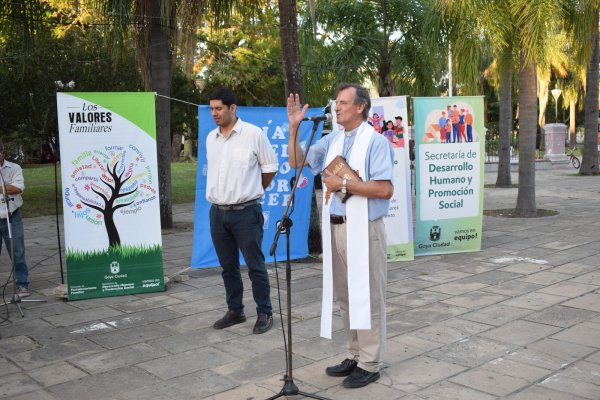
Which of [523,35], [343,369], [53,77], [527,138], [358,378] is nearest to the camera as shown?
[358,378]

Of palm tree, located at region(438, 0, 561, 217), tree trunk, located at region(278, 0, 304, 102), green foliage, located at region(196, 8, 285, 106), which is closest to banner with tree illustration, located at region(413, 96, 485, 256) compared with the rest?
tree trunk, located at region(278, 0, 304, 102)

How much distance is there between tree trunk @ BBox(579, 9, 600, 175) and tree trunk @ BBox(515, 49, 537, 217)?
8059 mm

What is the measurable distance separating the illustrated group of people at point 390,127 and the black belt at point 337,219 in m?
4.04

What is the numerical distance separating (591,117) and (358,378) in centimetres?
1917

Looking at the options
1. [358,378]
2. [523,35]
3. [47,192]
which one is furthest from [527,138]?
[47,192]

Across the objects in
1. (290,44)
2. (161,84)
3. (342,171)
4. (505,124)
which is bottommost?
(342,171)

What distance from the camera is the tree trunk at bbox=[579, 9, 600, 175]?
19.4 m

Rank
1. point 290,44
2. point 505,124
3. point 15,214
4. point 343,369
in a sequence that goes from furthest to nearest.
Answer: point 505,124 → point 290,44 → point 15,214 → point 343,369

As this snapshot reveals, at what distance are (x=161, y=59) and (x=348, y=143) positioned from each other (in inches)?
298

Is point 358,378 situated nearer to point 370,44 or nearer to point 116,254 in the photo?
point 116,254

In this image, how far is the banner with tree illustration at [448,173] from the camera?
8281 millimetres

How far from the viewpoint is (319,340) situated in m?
5.03

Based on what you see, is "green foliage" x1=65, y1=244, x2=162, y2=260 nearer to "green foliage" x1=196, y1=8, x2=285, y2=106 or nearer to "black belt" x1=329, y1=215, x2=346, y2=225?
"black belt" x1=329, y1=215, x2=346, y2=225

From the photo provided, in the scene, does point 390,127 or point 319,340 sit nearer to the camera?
point 319,340
